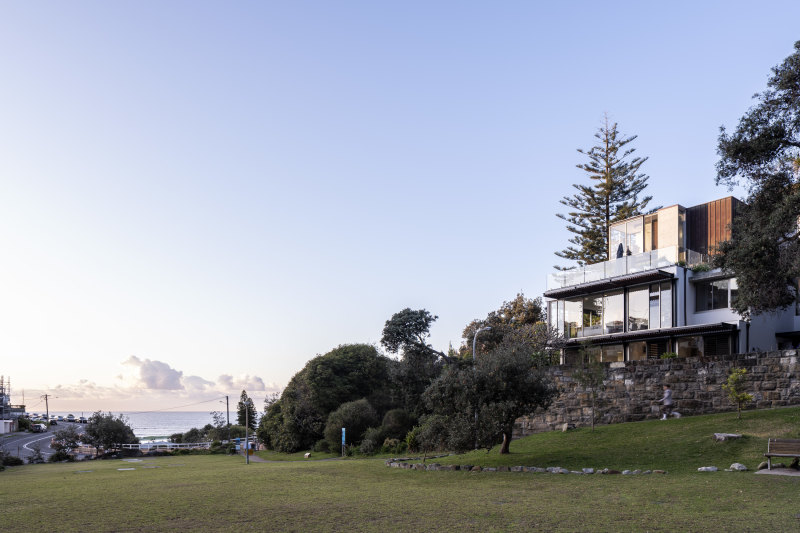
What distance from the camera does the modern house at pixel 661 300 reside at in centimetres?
2872

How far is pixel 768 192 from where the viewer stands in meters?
19.9

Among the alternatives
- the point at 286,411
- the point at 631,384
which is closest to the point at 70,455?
the point at 286,411

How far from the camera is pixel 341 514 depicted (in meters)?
10.6

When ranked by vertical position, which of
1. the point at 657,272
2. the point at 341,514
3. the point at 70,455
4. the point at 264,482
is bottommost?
the point at 70,455

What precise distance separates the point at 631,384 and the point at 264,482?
15.6 meters

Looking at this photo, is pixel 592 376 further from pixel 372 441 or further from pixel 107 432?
pixel 107 432

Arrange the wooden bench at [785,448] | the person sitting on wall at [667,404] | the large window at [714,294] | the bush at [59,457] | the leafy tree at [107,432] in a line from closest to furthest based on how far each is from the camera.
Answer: the wooden bench at [785,448] → the person sitting on wall at [667,404] → the large window at [714,294] → the bush at [59,457] → the leafy tree at [107,432]

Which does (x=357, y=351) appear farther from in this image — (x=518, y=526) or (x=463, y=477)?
(x=518, y=526)

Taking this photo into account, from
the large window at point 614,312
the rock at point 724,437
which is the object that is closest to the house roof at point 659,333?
the large window at point 614,312

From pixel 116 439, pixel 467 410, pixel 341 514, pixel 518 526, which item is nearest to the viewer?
pixel 518 526

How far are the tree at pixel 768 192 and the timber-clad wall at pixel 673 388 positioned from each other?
2498 millimetres

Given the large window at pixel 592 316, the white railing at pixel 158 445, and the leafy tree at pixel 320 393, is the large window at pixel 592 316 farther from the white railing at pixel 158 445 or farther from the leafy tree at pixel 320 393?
the white railing at pixel 158 445

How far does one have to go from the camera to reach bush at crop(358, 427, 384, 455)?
32.6 meters

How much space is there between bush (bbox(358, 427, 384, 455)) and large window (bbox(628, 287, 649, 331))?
14.6m
